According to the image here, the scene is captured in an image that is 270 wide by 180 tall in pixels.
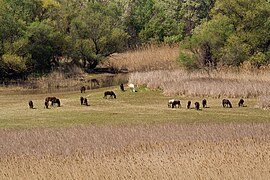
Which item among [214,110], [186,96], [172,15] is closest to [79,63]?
[172,15]

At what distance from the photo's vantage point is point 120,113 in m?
25.5

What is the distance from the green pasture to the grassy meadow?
5 centimetres

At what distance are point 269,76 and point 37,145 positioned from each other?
849 inches

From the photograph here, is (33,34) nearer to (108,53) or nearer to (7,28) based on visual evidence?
(7,28)

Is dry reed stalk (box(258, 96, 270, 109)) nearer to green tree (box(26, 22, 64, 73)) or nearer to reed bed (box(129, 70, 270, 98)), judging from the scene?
reed bed (box(129, 70, 270, 98))

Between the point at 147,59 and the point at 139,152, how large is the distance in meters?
43.6

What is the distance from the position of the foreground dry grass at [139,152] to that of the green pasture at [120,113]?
2241 millimetres

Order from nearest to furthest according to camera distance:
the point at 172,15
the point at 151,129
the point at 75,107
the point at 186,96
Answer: the point at 151,129 → the point at 75,107 → the point at 186,96 → the point at 172,15

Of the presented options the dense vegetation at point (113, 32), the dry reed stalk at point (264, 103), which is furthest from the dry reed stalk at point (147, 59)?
the dry reed stalk at point (264, 103)

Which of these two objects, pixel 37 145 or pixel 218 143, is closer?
pixel 218 143

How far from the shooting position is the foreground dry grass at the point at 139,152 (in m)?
11.7

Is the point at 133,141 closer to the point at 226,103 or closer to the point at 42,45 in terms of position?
the point at 226,103

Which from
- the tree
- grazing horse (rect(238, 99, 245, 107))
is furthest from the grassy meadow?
the tree

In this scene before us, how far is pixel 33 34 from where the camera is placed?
5009cm
